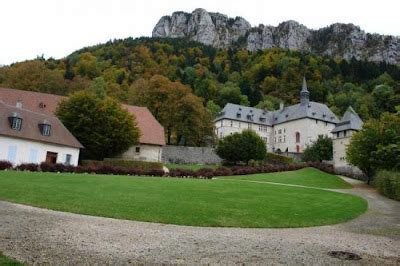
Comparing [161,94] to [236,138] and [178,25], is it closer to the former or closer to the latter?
[236,138]

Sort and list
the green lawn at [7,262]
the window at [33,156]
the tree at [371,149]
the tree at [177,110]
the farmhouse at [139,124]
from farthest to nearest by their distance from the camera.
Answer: the tree at [177,110], the farmhouse at [139,124], the tree at [371,149], the window at [33,156], the green lawn at [7,262]

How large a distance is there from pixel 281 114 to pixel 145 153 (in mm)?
54214

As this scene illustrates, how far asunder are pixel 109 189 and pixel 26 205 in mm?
5951

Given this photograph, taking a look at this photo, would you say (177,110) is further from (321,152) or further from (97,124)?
(321,152)

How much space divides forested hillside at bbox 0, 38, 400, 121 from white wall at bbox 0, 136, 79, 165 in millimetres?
45509

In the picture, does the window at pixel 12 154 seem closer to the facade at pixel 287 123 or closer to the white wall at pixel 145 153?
the white wall at pixel 145 153

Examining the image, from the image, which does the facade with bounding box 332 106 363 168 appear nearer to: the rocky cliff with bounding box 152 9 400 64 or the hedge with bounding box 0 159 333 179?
the hedge with bounding box 0 159 333 179

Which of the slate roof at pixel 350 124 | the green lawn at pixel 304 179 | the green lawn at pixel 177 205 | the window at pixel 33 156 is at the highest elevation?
the slate roof at pixel 350 124

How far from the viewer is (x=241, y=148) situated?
2019 inches

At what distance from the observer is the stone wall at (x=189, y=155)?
52.1 m

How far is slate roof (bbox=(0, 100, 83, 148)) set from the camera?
35.0 metres

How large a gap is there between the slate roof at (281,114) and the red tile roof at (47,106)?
3933 centimetres

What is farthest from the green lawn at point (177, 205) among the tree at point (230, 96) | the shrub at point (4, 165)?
the tree at point (230, 96)

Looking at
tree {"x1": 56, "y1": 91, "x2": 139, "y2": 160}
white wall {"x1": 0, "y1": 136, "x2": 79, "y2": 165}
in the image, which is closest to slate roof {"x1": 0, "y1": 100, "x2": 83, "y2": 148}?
white wall {"x1": 0, "y1": 136, "x2": 79, "y2": 165}
